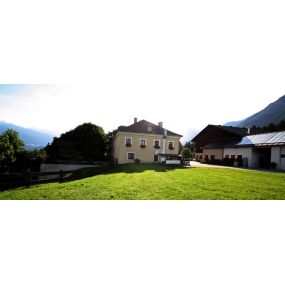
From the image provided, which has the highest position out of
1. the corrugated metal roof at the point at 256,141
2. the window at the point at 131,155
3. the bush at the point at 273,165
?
the corrugated metal roof at the point at 256,141

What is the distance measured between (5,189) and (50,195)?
1842 millimetres

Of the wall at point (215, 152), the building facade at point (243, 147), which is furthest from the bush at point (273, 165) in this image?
the wall at point (215, 152)

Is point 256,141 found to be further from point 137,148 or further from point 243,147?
point 137,148

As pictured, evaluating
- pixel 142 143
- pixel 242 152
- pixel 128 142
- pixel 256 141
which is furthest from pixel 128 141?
pixel 256 141

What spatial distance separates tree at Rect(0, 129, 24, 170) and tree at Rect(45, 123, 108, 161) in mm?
6046

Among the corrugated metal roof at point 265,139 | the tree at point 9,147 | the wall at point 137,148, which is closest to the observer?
the corrugated metal roof at point 265,139

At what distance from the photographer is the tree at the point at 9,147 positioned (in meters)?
16.0

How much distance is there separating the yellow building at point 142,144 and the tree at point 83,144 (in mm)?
5643

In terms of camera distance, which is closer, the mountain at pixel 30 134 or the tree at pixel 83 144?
the mountain at pixel 30 134

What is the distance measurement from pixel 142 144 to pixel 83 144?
884 centimetres

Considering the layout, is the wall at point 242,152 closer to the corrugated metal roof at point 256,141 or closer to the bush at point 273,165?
the corrugated metal roof at point 256,141

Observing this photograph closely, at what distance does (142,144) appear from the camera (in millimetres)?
21734

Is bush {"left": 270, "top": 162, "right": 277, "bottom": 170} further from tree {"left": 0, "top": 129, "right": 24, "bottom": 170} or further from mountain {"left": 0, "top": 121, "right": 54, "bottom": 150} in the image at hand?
tree {"left": 0, "top": 129, "right": 24, "bottom": 170}
